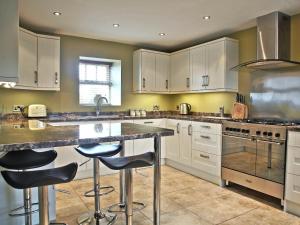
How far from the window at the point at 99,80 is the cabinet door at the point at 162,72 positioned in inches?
30.9

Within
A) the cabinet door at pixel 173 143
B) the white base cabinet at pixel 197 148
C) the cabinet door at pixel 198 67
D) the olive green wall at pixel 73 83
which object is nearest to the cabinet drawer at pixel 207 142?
the white base cabinet at pixel 197 148

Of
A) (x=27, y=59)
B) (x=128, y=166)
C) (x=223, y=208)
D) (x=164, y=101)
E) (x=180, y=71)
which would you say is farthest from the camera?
(x=164, y=101)

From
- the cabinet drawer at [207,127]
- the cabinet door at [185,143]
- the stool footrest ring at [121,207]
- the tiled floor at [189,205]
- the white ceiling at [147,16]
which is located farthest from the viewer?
the cabinet door at [185,143]

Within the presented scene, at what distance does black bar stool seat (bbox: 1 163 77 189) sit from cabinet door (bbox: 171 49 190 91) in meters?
3.41

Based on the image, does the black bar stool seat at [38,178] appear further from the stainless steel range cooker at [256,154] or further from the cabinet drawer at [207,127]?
the cabinet drawer at [207,127]

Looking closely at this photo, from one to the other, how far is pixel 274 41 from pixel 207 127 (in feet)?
4.87

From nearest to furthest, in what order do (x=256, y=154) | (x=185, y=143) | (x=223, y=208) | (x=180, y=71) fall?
(x=223, y=208), (x=256, y=154), (x=185, y=143), (x=180, y=71)

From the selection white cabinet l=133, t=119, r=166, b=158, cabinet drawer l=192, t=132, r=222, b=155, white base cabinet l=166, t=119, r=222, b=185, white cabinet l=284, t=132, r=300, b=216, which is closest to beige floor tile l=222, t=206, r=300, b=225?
white cabinet l=284, t=132, r=300, b=216

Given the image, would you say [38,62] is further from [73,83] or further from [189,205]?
[189,205]

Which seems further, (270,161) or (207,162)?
(207,162)

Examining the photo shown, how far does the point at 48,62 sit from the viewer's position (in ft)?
12.3

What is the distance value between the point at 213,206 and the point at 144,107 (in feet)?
8.93

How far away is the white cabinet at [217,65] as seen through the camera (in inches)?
147

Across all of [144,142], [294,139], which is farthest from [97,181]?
[294,139]
